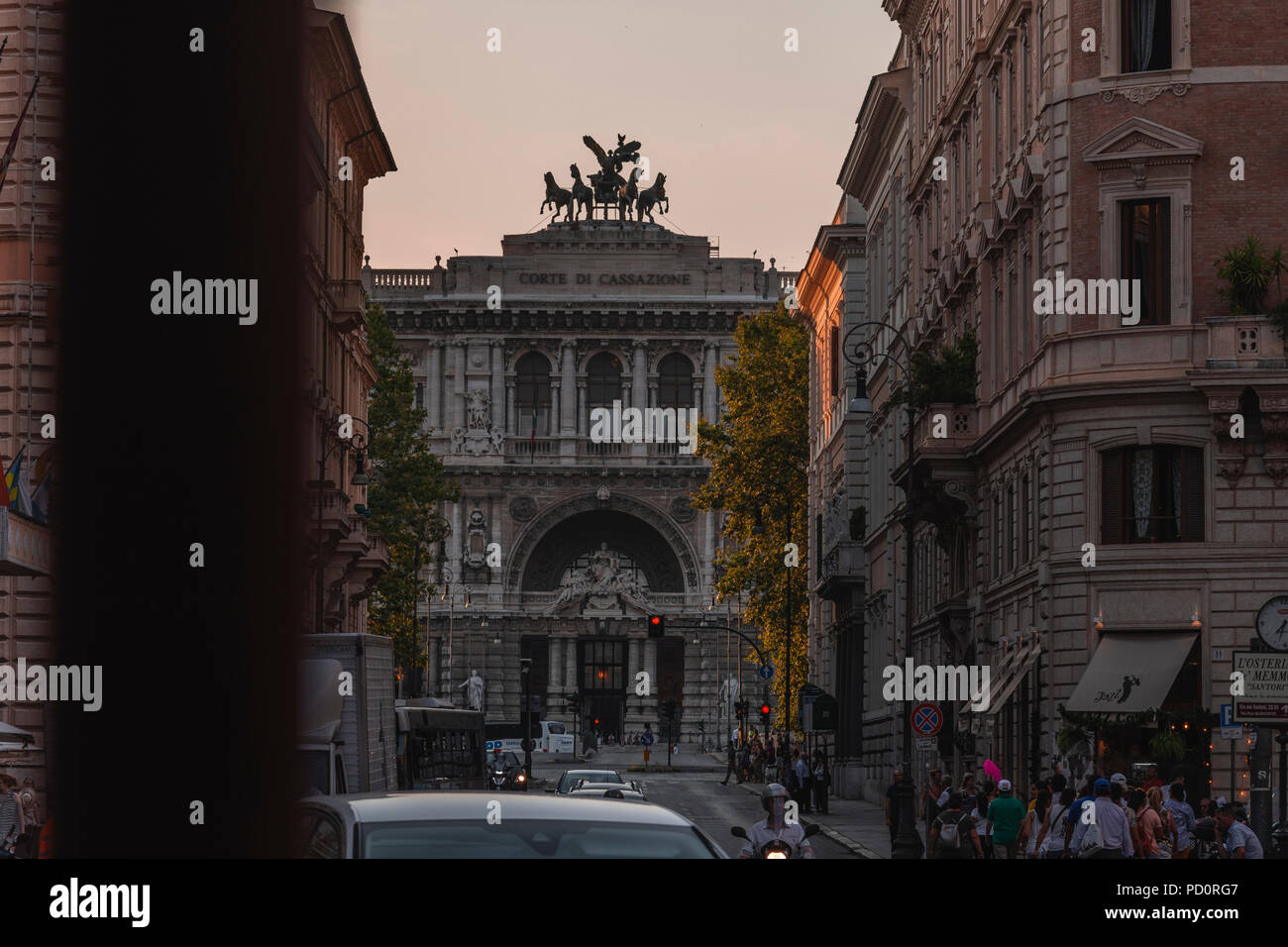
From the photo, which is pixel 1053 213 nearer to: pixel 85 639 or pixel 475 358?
pixel 85 639

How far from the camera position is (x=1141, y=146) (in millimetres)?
34938

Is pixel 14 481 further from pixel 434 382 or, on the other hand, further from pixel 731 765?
pixel 434 382

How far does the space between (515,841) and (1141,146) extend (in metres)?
28.7

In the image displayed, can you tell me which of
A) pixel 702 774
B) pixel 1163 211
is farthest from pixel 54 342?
pixel 702 774

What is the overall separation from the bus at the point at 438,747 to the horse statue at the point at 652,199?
7386cm

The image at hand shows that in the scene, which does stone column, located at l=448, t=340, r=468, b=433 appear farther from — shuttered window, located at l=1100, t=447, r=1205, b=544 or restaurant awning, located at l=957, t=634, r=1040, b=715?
shuttered window, located at l=1100, t=447, r=1205, b=544

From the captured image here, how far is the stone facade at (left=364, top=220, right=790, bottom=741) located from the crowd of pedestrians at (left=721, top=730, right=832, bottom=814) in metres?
30.9

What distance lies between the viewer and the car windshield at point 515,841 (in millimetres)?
8336

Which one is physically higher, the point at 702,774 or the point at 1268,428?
the point at 1268,428

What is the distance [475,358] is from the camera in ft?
395

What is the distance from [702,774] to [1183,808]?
208 feet

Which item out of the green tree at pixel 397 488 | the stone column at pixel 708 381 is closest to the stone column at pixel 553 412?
the stone column at pixel 708 381

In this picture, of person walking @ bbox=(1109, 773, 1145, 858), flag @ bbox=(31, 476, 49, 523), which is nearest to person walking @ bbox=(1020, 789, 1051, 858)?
person walking @ bbox=(1109, 773, 1145, 858)

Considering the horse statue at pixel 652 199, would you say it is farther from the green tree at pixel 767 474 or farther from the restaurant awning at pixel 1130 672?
the restaurant awning at pixel 1130 672
